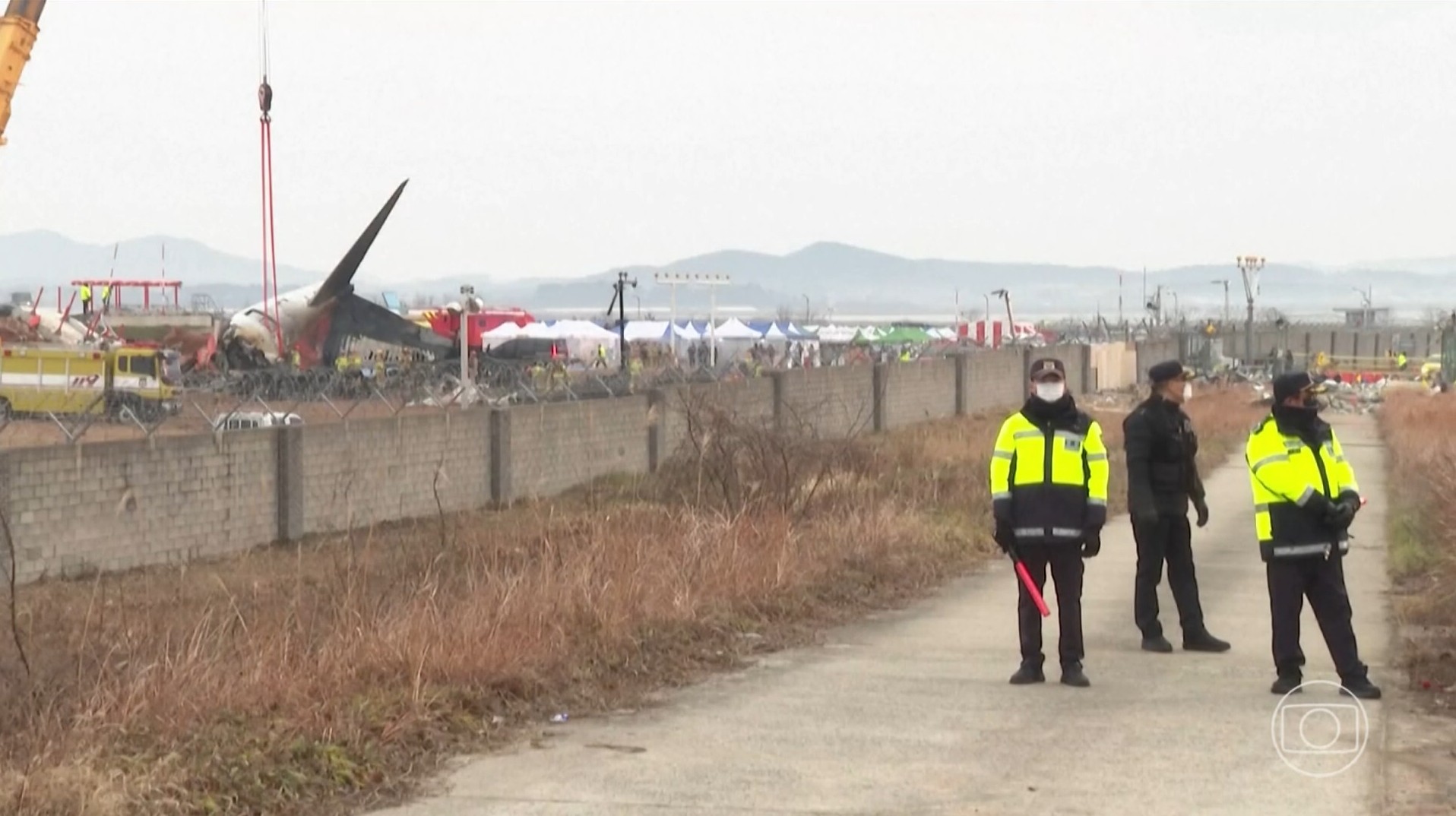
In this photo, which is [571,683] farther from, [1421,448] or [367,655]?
[1421,448]

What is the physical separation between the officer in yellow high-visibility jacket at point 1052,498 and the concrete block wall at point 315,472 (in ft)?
19.0

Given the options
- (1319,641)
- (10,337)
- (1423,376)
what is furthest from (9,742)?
(1423,376)

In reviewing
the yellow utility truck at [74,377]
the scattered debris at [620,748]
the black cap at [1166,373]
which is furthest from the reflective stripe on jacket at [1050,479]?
the yellow utility truck at [74,377]

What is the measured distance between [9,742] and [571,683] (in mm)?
3111

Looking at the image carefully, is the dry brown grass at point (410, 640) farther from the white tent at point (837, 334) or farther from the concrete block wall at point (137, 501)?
the white tent at point (837, 334)

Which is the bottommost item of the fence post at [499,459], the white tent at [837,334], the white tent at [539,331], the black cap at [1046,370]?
the fence post at [499,459]

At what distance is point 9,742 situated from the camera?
25.3 feet

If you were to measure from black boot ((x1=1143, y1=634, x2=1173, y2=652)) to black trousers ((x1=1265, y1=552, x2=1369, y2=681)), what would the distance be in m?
1.88

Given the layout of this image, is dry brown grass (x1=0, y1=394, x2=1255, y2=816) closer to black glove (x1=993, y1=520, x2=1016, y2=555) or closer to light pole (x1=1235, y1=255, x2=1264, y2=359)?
black glove (x1=993, y1=520, x2=1016, y2=555)

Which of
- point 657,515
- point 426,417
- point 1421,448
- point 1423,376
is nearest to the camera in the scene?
point 657,515

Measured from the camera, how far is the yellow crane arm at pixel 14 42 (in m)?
29.6

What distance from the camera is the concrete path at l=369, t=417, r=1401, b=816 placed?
25.5 ft

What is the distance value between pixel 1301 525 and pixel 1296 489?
188mm

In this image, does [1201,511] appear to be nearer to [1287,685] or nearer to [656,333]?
[1287,685]
